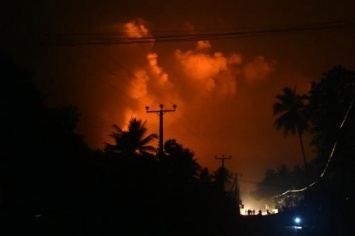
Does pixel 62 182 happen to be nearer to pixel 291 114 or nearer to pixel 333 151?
pixel 333 151

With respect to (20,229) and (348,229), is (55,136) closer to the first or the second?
(20,229)

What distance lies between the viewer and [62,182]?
18078 millimetres

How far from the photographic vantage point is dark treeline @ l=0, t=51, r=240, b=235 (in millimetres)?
15703

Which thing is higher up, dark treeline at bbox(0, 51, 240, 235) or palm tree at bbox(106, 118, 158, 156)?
palm tree at bbox(106, 118, 158, 156)

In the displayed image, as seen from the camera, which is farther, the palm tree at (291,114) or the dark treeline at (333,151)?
the palm tree at (291,114)

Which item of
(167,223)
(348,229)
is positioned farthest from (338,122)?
(167,223)

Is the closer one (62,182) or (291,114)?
(62,182)

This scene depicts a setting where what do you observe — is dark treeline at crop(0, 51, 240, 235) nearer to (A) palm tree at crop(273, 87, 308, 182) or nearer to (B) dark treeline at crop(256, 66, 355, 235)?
(B) dark treeline at crop(256, 66, 355, 235)

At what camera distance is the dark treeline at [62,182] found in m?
15.7

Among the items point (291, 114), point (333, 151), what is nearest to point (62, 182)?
point (333, 151)

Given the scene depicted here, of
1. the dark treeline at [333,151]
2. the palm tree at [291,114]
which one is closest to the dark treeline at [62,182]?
the dark treeline at [333,151]

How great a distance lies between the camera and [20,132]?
16.1 metres

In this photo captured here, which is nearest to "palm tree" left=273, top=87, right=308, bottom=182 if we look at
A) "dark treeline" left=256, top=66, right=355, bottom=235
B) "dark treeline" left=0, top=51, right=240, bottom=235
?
"dark treeline" left=256, top=66, right=355, bottom=235

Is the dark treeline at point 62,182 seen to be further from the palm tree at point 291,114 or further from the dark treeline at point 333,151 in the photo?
the palm tree at point 291,114
